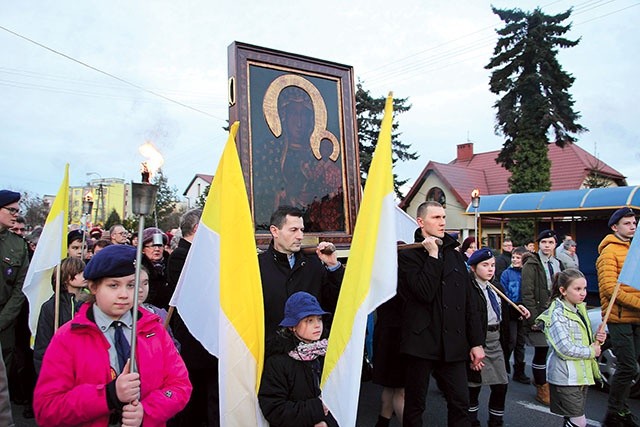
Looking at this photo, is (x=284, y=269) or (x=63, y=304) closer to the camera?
(x=284, y=269)

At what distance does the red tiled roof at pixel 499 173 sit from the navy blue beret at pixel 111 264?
27.3 m

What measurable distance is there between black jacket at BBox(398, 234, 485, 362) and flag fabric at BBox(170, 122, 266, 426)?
1302 mm

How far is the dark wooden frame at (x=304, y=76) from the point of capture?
15.9 feet

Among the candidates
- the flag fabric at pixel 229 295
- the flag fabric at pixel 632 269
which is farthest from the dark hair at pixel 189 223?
the flag fabric at pixel 632 269

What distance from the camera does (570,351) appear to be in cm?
390

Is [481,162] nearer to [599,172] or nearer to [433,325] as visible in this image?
[599,172]

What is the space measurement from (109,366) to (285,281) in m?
1.56

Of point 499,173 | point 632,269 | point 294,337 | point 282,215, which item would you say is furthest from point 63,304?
point 499,173

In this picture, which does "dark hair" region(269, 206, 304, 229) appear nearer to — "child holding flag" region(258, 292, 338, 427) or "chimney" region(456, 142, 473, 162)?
"child holding flag" region(258, 292, 338, 427)

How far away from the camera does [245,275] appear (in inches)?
119

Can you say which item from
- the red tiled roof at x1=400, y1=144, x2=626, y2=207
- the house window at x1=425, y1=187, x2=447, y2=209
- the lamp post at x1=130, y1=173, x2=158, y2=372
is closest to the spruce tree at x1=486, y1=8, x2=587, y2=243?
the red tiled roof at x1=400, y1=144, x2=626, y2=207

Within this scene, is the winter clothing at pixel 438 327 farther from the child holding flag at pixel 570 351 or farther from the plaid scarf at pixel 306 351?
the plaid scarf at pixel 306 351

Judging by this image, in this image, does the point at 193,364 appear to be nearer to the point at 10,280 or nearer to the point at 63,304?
the point at 63,304

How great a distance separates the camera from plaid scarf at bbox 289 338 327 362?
2896mm
